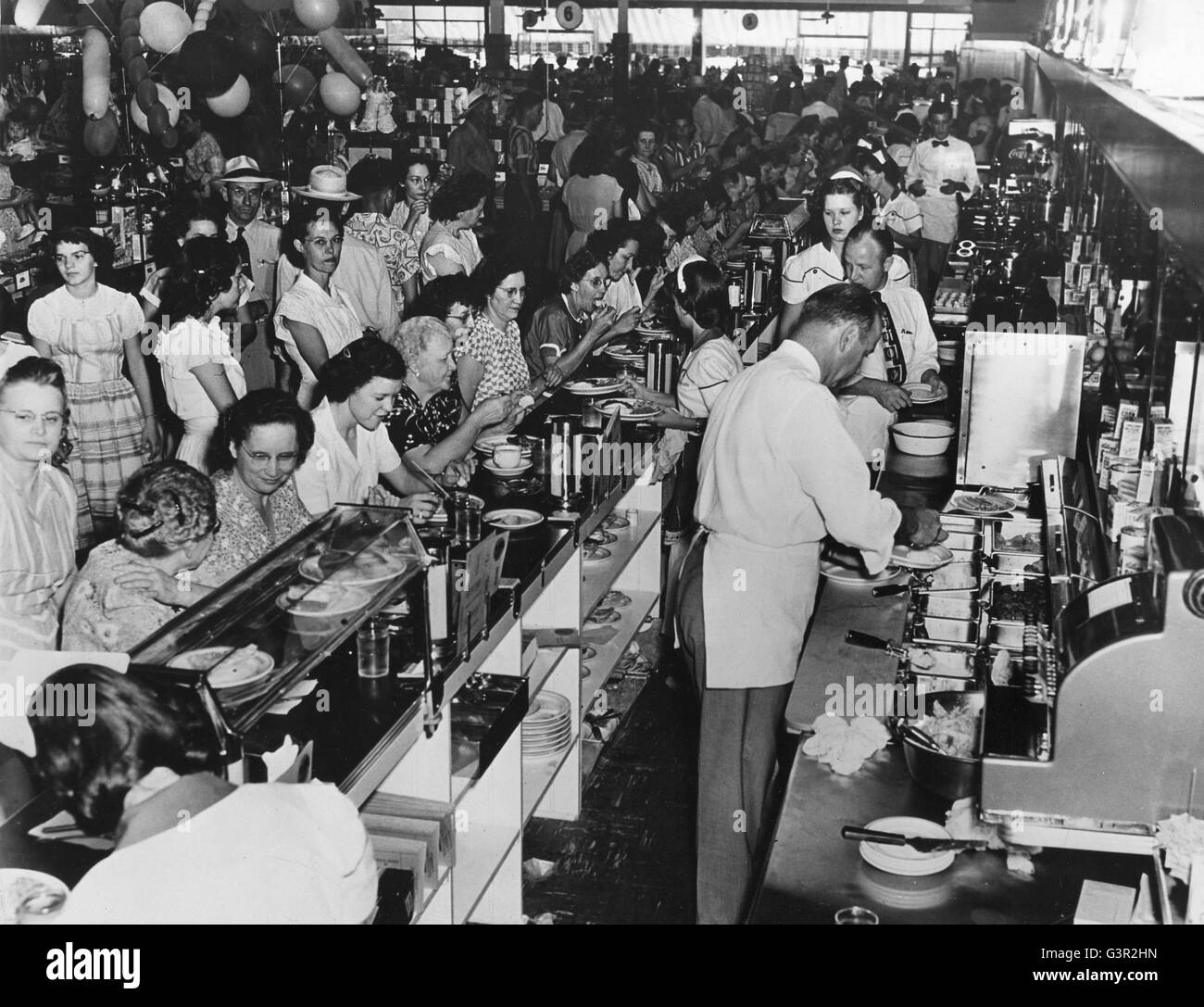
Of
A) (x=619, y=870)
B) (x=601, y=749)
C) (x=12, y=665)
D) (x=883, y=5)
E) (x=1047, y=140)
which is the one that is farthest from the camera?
(x=883, y=5)

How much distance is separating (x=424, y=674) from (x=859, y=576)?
153 cm

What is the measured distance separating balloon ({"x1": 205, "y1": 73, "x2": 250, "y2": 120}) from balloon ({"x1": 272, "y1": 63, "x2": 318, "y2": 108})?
1.76 metres

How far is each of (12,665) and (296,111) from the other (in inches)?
→ 317

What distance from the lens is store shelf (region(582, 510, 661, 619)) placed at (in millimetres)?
4352

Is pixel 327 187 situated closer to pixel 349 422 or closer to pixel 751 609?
pixel 349 422

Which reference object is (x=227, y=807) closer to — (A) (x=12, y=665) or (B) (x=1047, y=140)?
(A) (x=12, y=665)

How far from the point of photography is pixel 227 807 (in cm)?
192

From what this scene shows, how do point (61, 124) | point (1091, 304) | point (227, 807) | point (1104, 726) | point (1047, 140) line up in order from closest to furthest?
point (227, 807)
point (1104, 726)
point (1091, 304)
point (61, 124)
point (1047, 140)

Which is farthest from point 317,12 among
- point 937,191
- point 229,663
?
point 229,663

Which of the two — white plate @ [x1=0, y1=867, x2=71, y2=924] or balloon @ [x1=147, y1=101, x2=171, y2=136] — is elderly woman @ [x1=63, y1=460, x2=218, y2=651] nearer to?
white plate @ [x1=0, y1=867, x2=71, y2=924]

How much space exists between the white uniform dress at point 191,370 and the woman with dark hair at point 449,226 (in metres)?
1.75

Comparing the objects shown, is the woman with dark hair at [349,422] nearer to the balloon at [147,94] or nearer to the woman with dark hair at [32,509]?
the woman with dark hair at [32,509]

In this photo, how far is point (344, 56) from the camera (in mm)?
8242
